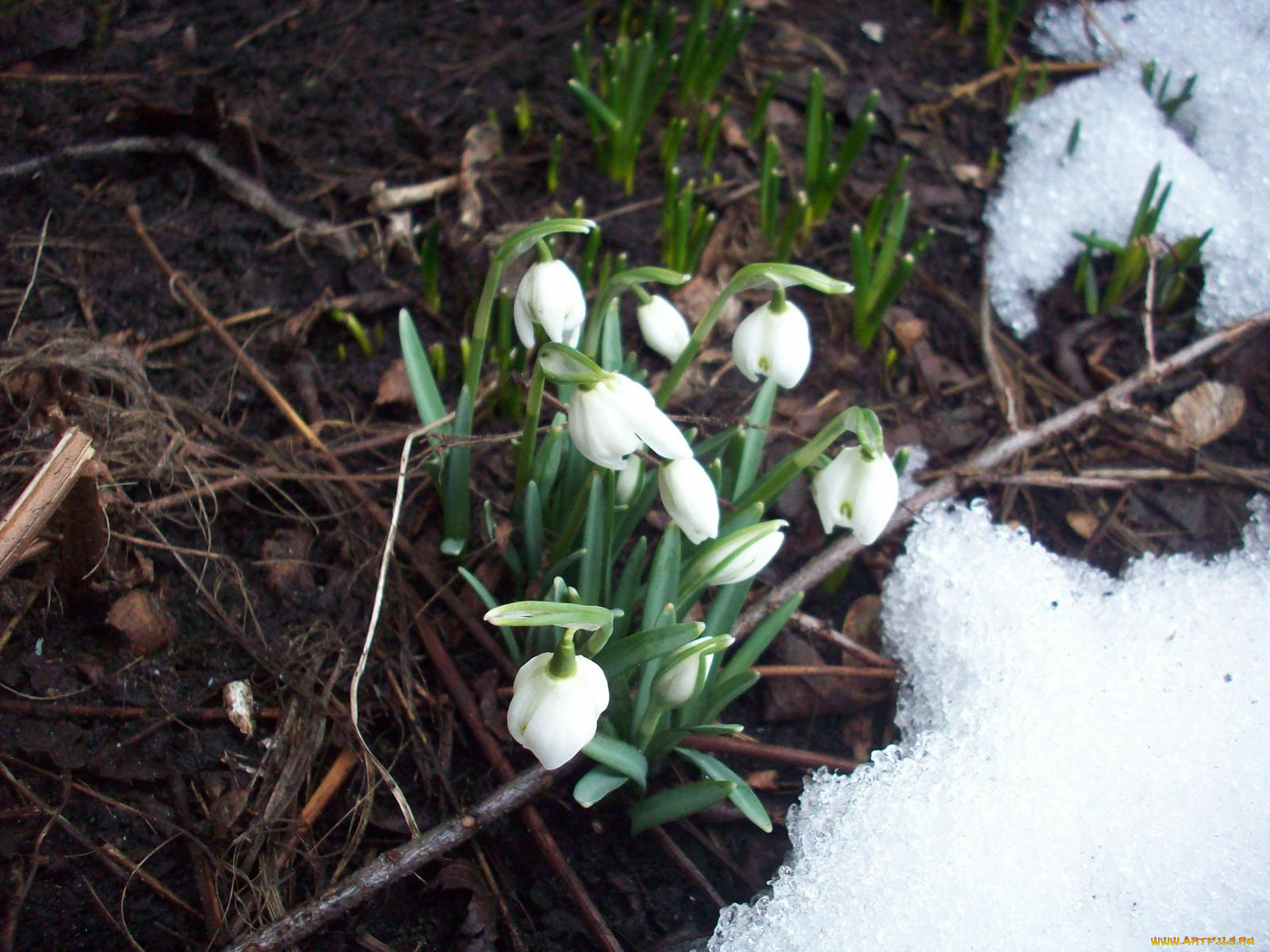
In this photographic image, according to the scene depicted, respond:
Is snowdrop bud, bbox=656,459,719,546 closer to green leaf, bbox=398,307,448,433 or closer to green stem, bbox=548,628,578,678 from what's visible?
green stem, bbox=548,628,578,678

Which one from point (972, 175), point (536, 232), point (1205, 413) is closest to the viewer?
point (536, 232)

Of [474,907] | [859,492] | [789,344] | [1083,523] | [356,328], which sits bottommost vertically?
[474,907]

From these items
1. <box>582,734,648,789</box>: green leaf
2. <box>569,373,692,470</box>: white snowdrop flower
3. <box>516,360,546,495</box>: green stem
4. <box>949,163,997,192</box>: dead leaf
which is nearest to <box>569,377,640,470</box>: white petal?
<box>569,373,692,470</box>: white snowdrop flower

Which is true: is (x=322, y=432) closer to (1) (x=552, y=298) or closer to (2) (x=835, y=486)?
(1) (x=552, y=298)

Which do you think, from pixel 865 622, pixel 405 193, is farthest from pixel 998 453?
pixel 405 193

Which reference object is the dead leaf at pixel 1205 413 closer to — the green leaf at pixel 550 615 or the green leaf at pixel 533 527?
the green leaf at pixel 533 527

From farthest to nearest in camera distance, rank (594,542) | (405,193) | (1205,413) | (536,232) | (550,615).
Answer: (405,193) → (1205,413) → (594,542) → (536,232) → (550,615)
